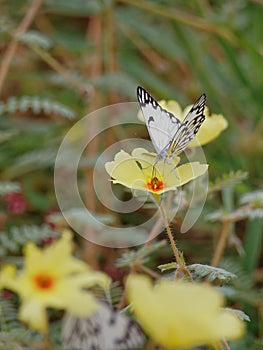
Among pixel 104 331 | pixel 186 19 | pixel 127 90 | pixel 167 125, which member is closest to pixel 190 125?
pixel 167 125

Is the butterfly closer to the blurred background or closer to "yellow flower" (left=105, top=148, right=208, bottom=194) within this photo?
"yellow flower" (left=105, top=148, right=208, bottom=194)

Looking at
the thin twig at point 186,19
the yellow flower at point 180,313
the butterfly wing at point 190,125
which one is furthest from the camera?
the thin twig at point 186,19

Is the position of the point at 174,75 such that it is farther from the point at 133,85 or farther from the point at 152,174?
the point at 152,174

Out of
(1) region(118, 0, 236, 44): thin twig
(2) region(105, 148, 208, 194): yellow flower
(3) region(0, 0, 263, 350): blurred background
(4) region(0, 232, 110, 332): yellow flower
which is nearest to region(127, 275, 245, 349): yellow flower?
(4) region(0, 232, 110, 332): yellow flower

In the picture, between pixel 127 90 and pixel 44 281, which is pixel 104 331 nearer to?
pixel 44 281

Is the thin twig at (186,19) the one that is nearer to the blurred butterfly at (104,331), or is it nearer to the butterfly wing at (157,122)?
the butterfly wing at (157,122)

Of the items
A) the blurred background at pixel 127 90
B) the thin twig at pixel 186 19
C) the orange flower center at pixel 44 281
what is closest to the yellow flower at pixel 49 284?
the orange flower center at pixel 44 281

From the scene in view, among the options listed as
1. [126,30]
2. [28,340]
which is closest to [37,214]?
[126,30]
